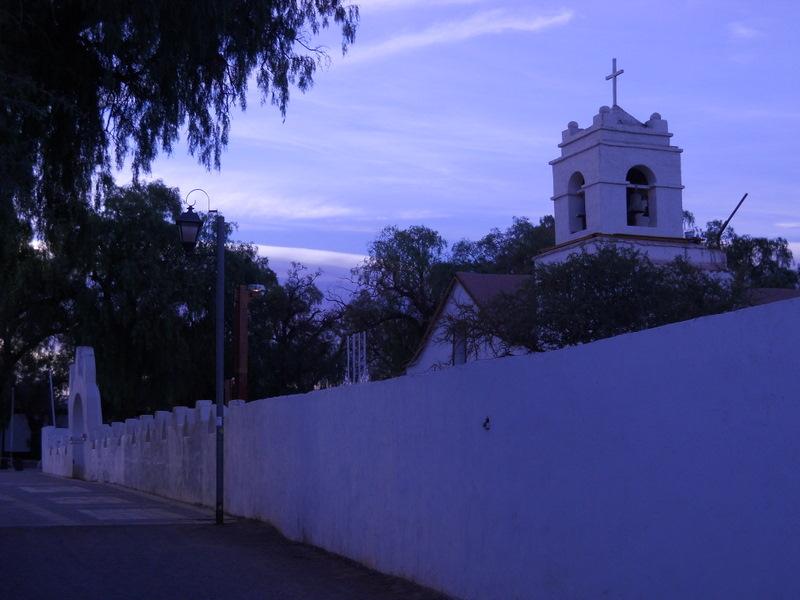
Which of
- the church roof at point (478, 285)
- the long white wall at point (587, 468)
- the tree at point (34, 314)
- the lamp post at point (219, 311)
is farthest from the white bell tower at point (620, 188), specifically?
the long white wall at point (587, 468)

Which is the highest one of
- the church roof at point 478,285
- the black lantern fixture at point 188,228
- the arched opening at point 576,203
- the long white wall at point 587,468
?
the arched opening at point 576,203

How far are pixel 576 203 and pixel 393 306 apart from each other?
60.5 ft

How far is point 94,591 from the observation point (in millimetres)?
10852

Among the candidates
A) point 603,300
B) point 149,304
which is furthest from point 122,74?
point 149,304

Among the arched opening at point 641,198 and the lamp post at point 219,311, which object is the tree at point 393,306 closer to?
the arched opening at point 641,198

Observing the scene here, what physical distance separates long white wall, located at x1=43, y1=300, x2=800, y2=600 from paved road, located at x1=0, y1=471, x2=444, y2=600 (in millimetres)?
632

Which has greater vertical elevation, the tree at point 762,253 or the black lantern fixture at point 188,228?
the tree at point 762,253

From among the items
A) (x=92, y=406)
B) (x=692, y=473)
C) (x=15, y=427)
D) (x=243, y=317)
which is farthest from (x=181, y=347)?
(x=15, y=427)

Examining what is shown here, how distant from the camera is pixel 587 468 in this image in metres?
7.83

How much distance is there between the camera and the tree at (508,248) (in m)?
59.0

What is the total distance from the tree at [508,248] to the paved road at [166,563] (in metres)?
40.3

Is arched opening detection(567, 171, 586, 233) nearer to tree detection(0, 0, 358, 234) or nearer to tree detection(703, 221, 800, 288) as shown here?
tree detection(0, 0, 358, 234)

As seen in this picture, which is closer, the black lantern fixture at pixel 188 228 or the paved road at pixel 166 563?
the paved road at pixel 166 563

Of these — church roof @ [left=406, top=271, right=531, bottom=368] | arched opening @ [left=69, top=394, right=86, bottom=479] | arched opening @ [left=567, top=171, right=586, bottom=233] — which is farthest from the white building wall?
arched opening @ [left=69, top=394, right=86, bottom=479]
